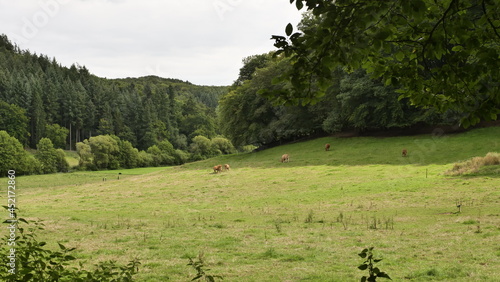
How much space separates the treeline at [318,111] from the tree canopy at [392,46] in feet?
116

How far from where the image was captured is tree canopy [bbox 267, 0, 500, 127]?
4.43 meters

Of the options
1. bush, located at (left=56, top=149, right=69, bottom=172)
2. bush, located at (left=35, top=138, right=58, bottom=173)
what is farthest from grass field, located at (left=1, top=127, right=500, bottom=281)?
bush, located at (left=56, top=149, right=69, bottom=172)

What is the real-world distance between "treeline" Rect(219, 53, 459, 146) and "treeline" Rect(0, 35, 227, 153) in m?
81.0

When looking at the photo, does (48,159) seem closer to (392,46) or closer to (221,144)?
(221,144)

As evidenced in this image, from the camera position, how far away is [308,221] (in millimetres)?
18703

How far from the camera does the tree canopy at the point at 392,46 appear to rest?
443cm

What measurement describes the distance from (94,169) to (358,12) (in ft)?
354

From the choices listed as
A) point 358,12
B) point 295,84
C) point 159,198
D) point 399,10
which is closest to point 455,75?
point 399,10

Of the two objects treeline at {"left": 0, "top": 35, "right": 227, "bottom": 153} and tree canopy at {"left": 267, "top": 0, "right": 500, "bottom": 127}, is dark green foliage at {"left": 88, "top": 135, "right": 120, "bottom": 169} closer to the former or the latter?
treeline at {"left": 0, "top": 35, "right": 227, "bottom": 153}

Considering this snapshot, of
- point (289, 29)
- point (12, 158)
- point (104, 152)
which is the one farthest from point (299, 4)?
point (104, 152)

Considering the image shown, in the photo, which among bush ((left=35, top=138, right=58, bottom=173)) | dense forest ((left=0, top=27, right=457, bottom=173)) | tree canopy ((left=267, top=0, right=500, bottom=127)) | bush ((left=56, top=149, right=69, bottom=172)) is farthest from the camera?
bush ((left=56, top=149, right=69, bottom=172))

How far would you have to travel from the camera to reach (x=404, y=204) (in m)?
21.6

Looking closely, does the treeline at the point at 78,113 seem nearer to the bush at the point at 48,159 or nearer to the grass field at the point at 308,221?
the bush at the point at 48,159

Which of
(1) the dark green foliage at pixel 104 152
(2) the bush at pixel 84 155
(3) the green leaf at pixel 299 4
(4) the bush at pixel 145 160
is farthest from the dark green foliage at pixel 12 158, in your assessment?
(3) the green leaf at pixel 299 4
